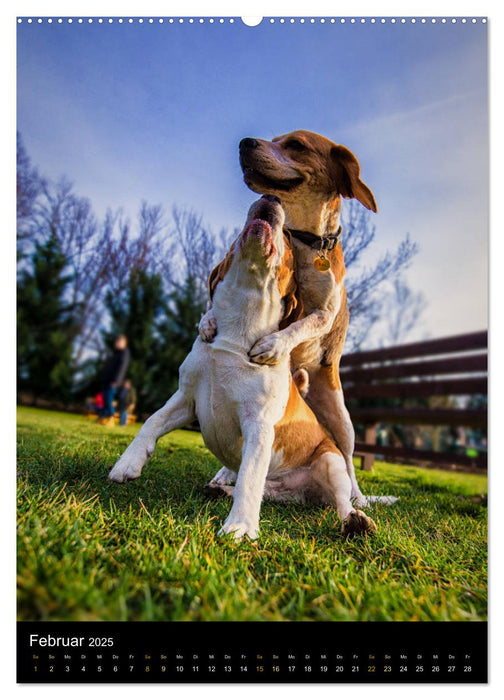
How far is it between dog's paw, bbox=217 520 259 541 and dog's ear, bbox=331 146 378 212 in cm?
157

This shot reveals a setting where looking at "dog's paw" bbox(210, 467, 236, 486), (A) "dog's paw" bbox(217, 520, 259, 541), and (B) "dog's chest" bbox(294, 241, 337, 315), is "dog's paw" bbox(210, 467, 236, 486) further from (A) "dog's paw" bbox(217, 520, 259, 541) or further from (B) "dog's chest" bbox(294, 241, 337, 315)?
(B) "dog's chest" bbox(294, 241, 337, 315)

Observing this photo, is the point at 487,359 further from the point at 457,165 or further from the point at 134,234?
the point at 134,234

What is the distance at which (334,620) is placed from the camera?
1354mm

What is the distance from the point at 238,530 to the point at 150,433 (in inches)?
22.9

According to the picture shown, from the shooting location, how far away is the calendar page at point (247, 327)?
4.58ft

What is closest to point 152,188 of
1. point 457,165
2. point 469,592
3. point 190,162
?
point 190,162

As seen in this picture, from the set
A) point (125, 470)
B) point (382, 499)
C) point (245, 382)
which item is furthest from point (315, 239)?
point (382, 499)

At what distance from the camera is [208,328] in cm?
204

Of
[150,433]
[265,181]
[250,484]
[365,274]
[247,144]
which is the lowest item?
[250,484]

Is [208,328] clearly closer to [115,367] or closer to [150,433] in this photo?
[150,433]

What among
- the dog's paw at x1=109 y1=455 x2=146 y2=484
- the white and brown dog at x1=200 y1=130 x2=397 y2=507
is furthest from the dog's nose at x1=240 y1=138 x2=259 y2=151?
the dog's paw at x1=109 y1=455 x2=146 y2=484

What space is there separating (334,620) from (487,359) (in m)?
1.25

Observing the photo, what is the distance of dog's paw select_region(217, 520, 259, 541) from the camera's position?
1.67m

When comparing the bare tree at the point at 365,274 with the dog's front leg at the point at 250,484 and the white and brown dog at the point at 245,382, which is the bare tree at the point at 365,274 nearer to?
the white and brown dog at the point at 245,382
